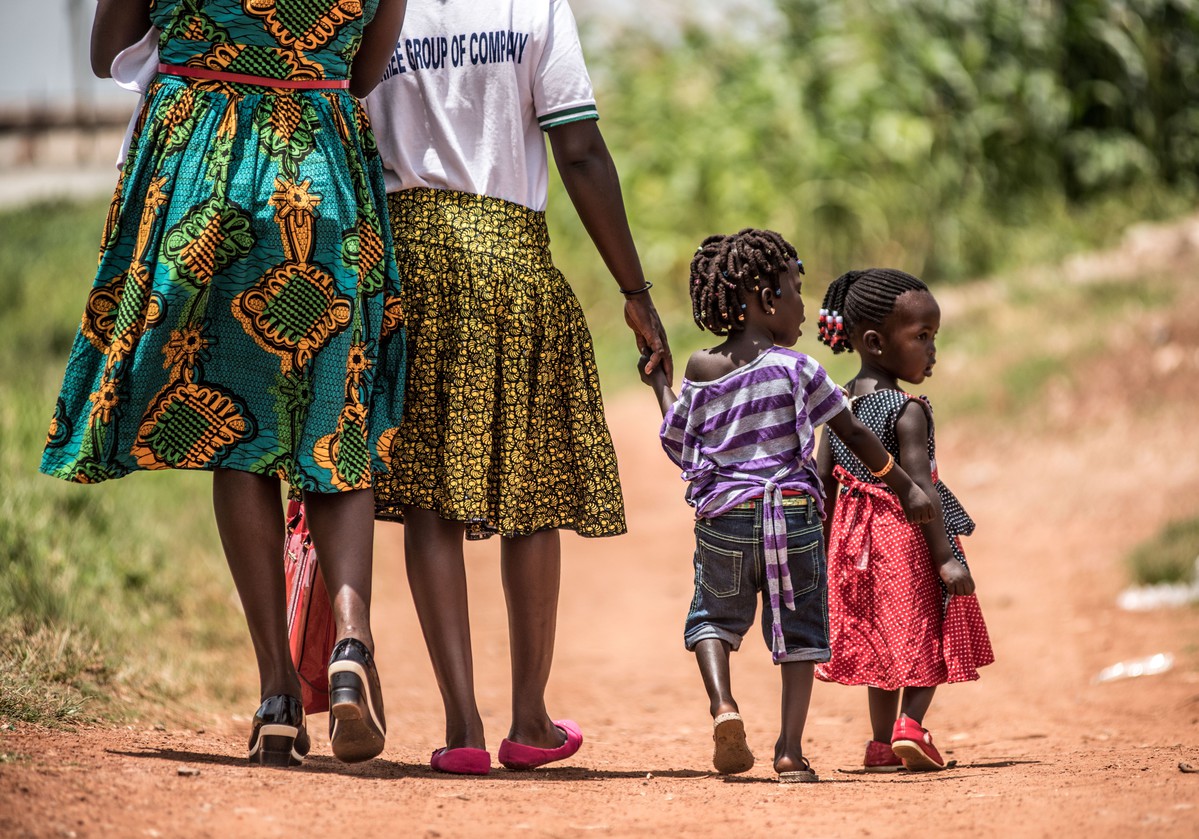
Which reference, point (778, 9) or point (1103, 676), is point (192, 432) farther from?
point (778, 9)

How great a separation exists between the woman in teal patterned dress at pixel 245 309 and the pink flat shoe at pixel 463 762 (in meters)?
0.33

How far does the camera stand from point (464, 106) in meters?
3.12

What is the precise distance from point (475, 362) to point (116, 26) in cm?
99

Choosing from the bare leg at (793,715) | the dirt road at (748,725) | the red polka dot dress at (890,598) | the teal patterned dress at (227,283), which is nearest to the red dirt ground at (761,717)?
the dirt road at (748,725)

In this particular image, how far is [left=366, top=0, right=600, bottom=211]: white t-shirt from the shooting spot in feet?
10.2

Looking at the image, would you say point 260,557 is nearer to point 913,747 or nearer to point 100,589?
point 913,747

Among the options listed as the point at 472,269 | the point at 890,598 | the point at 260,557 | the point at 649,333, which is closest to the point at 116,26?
the point at 472,269

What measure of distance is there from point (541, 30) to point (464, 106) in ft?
0.77

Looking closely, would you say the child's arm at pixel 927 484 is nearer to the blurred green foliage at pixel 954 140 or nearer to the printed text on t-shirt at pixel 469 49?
the printed text on t-shirt at pixel 469 49

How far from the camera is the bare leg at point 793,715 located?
303 cm

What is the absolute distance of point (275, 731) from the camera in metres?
2.85

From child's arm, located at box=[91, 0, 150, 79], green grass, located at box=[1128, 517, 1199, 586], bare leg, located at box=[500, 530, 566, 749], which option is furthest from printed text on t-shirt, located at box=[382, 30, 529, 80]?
green grass, located at box=[1128, 517, 1199, 586]

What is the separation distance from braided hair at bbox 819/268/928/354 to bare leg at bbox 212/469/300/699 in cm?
141

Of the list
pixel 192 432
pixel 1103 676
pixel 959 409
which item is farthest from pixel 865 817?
pixel 959 409
